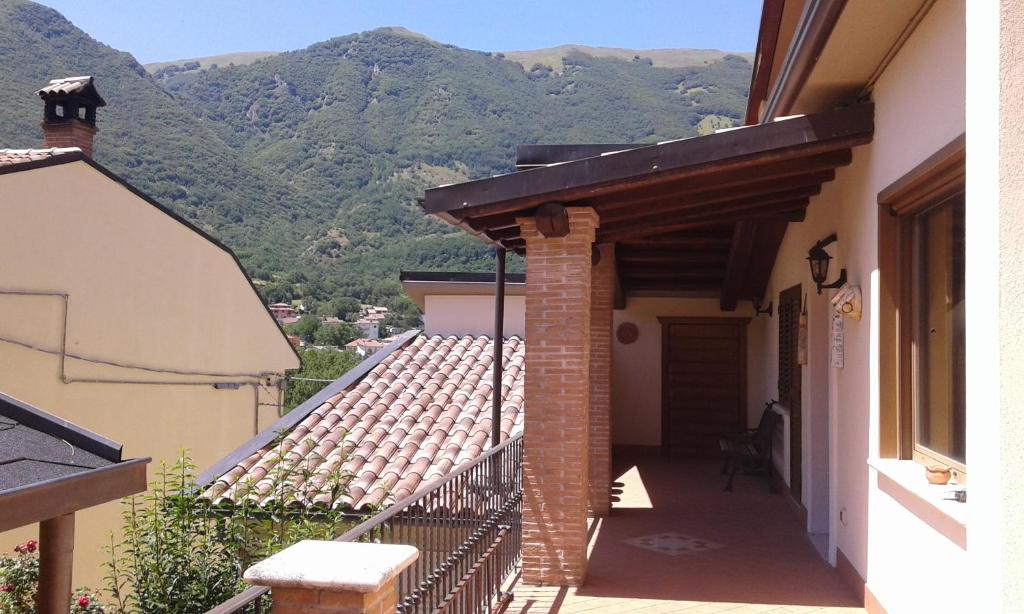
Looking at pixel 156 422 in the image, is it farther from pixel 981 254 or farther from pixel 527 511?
pixel 981 254

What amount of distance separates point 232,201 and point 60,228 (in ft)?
110

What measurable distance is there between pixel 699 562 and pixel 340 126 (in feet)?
190

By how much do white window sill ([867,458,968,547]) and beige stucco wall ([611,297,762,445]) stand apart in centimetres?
799

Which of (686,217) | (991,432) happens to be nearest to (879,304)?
(686,217)

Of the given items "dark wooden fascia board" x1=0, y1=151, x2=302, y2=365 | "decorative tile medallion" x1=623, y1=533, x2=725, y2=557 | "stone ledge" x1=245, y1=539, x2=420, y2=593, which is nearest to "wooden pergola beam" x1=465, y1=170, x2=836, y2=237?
"decorative tile medallion" x1=623, y1=533, x2=725, y2=557

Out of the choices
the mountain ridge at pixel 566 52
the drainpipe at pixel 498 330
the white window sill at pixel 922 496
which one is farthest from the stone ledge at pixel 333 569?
the mountain ridge at pixel 566 52

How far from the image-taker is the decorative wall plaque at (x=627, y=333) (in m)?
13.1

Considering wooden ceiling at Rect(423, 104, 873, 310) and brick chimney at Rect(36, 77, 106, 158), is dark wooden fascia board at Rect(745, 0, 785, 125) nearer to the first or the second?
wooden ceiling at Rect(423, 104, 873, 310)

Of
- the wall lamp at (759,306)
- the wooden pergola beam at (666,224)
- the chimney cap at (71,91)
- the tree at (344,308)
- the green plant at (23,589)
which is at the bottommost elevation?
the green plant at (23,589)

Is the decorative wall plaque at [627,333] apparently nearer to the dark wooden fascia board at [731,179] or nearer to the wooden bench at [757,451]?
the wooden bench at [757,451]

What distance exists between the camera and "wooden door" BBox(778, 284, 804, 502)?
8.51 metres

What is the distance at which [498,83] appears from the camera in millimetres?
76438

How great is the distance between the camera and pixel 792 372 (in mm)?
8898

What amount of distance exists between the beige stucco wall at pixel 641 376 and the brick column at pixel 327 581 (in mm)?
10401
